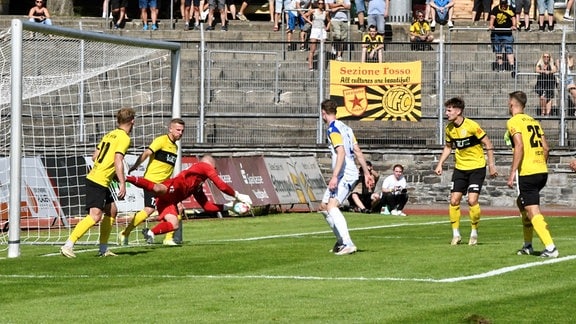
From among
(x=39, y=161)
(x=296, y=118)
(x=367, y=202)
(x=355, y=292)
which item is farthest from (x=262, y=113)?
(x=355, y=292)

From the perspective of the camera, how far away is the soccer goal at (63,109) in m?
20.3

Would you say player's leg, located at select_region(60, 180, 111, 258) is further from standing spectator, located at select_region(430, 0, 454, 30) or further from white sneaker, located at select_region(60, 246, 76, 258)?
standing spectator, located at select_region(430, 0, 454, 30)

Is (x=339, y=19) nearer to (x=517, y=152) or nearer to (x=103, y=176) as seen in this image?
(x=103, y=176)

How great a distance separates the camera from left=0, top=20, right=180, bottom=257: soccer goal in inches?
798

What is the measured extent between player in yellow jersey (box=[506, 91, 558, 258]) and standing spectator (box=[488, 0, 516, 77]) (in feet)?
50.6

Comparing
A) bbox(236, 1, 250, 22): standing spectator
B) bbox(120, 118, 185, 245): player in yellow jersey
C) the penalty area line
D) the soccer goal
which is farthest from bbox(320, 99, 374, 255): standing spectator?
bbox(236, 1, 250, 22): standing spectator

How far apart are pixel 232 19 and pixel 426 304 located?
3006cm

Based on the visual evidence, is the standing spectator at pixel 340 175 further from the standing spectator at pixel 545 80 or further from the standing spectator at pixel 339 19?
the standing spectator at pixel 339 19

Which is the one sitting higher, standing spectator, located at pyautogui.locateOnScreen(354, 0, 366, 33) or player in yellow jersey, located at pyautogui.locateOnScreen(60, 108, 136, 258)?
standing spectator, located at pyautogui.locateOnScreen(354, 0, 366, 33)

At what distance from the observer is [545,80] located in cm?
3300

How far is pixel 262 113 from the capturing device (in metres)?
33.3

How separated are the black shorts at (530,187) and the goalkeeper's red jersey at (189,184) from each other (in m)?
4.73

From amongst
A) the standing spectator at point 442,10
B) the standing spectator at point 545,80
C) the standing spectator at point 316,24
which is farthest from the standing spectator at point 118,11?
the standing spectator at point 545,80

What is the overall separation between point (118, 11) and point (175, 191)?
71.2ft
